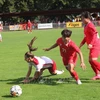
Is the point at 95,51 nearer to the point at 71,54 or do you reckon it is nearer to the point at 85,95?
the point at 71,54

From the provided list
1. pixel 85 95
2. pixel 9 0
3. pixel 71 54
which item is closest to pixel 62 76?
pixel 71 54

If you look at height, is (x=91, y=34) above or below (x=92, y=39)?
above

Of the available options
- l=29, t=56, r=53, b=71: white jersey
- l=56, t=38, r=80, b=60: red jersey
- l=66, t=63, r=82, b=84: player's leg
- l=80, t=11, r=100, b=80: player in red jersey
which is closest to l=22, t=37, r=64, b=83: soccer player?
l=29, t=56, r=53, b=71: white jersey

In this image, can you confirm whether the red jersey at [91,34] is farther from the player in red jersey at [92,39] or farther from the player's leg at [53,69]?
the player's leg at [53,69]

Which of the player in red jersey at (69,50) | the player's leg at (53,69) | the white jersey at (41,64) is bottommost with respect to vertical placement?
the player's leg at (53,69)

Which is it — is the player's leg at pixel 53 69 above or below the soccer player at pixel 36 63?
below

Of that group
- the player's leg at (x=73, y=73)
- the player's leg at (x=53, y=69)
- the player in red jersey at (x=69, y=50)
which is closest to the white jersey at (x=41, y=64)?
the player's leg at (x=53, y=69)

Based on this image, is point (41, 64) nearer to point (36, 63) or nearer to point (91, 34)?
point (36, 63)

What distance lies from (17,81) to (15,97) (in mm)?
1981

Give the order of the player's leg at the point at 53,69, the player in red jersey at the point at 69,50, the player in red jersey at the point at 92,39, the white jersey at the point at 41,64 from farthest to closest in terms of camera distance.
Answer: the player's leg at the point at 53,69 < the white jersey at the point at 41,64 < the player in red jersey at the point at 92,39 < the player in red jersey at the point at 69,50

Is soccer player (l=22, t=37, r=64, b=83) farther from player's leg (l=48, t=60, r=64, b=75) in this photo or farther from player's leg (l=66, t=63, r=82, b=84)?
player's leg (l=66, t=63, r=82, b=84)

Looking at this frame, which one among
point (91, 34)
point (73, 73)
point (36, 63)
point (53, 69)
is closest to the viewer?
point (73, 73)

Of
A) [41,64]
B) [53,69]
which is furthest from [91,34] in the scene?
[53,69]

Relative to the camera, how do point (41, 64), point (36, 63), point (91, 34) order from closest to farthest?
point (91, 34) < point (36, 63) < point (41, 64)
